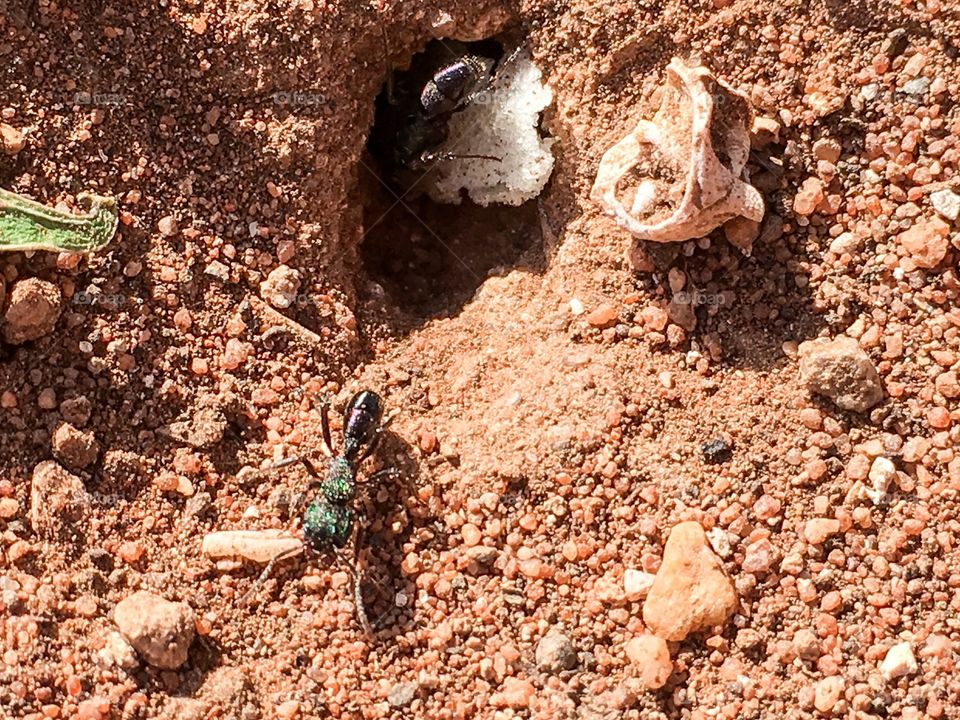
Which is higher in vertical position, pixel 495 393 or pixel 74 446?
pixel 74 446

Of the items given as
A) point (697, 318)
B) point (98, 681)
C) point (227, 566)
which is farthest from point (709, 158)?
point (98, 681)

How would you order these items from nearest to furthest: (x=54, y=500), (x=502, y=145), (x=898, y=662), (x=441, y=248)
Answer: (x=898, y=662) → (x=54, y=500) → (x=502, y=145) → (x=441, y=248)

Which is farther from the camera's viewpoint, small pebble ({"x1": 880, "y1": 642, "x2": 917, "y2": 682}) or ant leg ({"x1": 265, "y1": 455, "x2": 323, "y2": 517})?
ant leg ({"x1": 265, "y1": 455, "x2": 323, "y2": 517})

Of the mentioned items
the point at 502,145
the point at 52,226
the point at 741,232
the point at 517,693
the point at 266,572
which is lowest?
the point at 517,693

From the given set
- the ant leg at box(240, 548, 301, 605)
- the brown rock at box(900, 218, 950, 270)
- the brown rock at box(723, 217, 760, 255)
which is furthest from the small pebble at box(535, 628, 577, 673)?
the brown rock at box(900, 218, 950, 270)

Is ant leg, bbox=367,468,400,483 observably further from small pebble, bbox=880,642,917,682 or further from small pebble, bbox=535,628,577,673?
small pebble, bbox=880,642,917,682

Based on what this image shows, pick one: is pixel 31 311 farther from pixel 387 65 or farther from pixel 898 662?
pixel 898 662

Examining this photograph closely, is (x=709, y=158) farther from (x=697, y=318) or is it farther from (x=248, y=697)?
(x=248, y=697)

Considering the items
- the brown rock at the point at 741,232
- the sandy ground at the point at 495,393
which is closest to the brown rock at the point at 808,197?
the sandy ground at the point at 495,393

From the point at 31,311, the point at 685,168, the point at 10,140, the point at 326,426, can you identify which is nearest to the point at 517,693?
the point at 326,426
